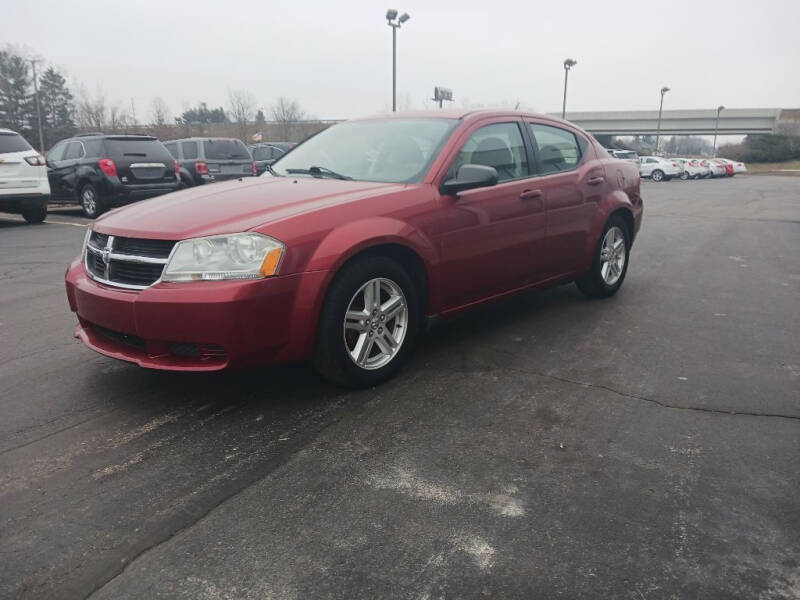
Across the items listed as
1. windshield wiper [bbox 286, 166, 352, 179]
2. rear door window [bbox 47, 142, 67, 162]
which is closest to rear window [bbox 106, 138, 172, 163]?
rear door window [bbox 47, 142, 67, 162]

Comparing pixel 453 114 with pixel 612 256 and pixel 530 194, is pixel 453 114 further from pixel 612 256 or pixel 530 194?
pixel 612 256

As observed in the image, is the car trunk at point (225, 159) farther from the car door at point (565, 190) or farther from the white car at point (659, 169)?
the white car at point (659, 169)

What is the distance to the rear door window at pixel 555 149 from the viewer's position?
5117mm

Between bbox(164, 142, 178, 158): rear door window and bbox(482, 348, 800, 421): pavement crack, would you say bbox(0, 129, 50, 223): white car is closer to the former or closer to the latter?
bbox(164, 142, 178, 158): rear door window

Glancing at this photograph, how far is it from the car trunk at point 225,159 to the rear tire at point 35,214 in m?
4.74

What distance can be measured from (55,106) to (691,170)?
62233 mm

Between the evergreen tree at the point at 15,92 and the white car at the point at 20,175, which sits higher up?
the evergreen tree at the point at 15,92

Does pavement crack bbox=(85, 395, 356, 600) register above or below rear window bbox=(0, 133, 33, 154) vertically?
below

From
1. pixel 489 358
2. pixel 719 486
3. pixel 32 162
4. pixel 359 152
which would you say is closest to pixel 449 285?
pixel 489 358

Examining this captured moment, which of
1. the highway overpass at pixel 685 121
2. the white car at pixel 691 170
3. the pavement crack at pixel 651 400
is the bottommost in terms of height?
the white car at pixel 691 170

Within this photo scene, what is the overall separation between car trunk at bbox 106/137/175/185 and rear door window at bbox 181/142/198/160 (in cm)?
385

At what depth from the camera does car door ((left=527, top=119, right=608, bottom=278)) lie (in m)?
5.03

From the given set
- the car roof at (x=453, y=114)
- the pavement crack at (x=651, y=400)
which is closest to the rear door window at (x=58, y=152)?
the car roof at (x=453, y=114)

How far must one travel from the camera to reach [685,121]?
87.6 meters
